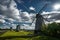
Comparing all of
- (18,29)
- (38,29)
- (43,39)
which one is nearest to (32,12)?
(38,29)

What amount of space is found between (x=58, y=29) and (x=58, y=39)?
25.6ft

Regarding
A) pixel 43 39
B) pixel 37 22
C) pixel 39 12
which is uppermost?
pixel 39 12

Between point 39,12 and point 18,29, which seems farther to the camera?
point 18,29

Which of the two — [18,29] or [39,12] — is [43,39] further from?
[18,29]

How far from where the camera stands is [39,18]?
5794cm

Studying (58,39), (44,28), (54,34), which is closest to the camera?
(58,39)

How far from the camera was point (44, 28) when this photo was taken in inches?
2253

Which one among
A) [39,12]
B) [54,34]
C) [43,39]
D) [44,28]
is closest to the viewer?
[43,39]

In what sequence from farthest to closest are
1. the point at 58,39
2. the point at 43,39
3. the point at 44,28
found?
the point at 44,28
the point at 43,39
the point at 58,39

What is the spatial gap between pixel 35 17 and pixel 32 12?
2927mm

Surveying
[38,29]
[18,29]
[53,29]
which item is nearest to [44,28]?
[38,29]

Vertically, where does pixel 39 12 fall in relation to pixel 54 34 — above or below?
above

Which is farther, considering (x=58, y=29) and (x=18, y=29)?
(x=18, y=29)

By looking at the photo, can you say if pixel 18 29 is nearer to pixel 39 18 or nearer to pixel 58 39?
pixel 39 18
